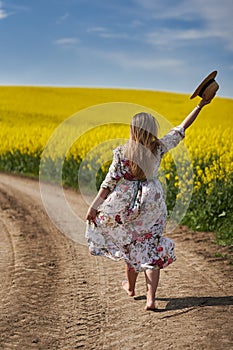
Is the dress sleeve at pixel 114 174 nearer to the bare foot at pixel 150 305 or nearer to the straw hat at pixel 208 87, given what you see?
the straw hat at pixel 208 87

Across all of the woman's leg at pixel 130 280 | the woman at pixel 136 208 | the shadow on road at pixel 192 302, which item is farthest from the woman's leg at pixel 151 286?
the woman's leg at pixel 130 280

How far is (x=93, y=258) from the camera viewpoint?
313 inches

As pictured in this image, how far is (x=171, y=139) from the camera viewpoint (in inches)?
227

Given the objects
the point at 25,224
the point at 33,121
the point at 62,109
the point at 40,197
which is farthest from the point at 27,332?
the point at 62,109

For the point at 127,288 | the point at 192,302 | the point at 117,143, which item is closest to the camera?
the point at 192,302

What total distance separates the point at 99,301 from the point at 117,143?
27.8 ft

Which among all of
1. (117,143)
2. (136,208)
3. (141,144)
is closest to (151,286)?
(136,208)

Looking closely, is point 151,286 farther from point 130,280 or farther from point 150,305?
point 130,280

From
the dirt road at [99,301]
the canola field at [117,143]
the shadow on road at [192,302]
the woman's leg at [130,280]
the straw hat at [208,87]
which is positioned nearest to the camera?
the dirt road at [99,301]

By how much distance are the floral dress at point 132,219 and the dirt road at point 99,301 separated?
1.75 ft

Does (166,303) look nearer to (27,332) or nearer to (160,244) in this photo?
(160,244)

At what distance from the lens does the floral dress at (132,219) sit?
5.61 metres

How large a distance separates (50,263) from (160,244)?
91.8 inches

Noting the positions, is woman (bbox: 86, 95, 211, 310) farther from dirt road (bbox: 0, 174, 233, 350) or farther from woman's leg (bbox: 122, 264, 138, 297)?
dirt road (bbox: 0, 174, 233, 350)
